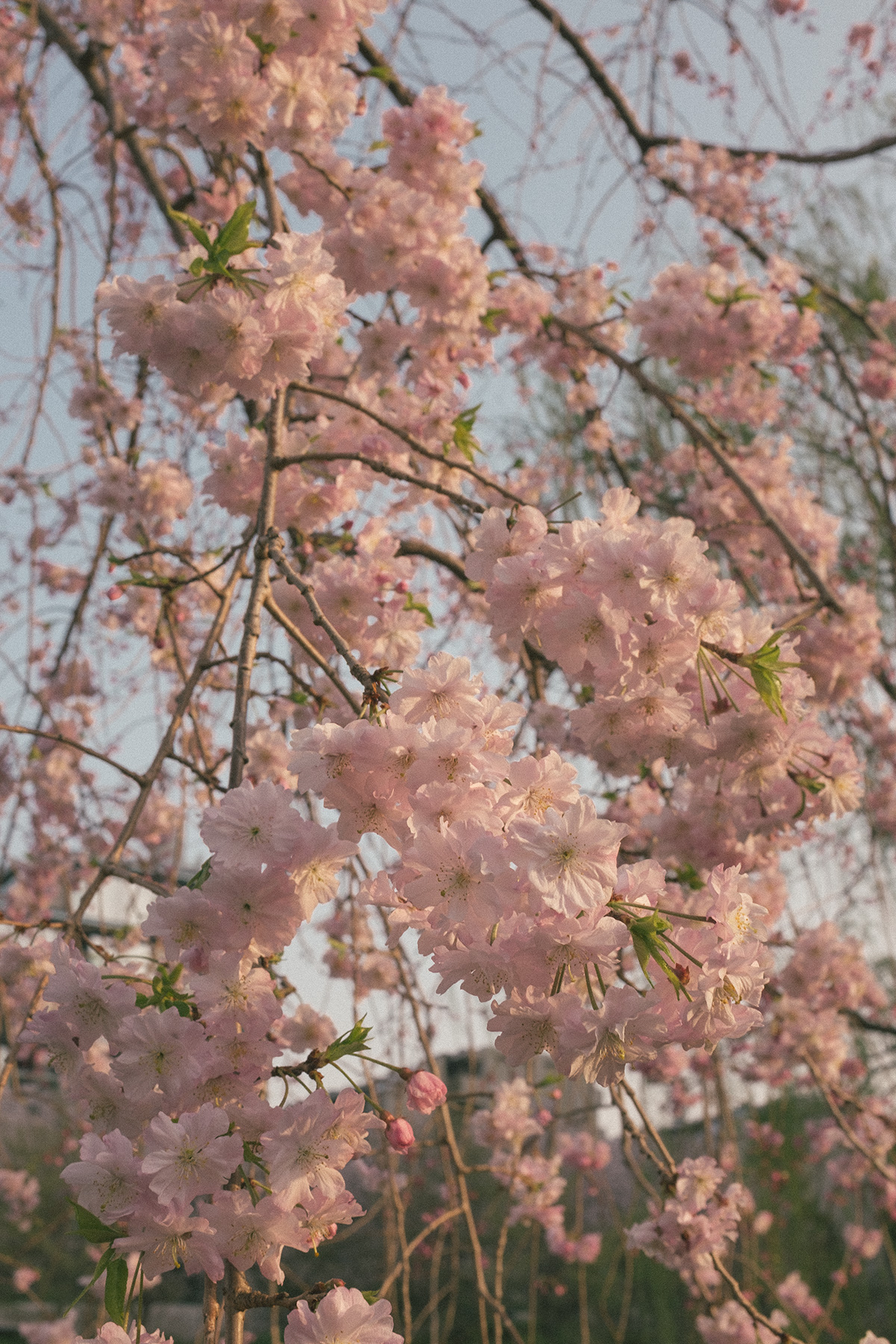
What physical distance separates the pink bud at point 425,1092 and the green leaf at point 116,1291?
327mm

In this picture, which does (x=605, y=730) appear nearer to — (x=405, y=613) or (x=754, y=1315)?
(x=405, y=613)

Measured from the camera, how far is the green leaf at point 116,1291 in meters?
0.98

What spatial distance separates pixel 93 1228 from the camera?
38.8 inches

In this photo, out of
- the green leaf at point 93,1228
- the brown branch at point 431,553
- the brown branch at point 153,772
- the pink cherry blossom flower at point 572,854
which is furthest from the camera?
the brown branch at point 431,553

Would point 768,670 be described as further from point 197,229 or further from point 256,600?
point 197,229

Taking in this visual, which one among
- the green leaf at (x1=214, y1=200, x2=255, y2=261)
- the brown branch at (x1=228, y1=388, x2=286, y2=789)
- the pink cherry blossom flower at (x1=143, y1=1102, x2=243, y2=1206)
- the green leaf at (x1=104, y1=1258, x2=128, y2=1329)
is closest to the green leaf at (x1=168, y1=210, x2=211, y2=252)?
the green leaf at (x1=214, y1=200, x2=255, y2=261)

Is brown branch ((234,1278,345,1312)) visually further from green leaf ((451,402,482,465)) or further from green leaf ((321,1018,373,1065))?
green leaf ((451,402,482,465))

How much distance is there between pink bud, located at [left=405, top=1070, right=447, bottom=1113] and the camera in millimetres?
1104

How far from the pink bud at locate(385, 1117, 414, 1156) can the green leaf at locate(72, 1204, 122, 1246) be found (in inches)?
11.4

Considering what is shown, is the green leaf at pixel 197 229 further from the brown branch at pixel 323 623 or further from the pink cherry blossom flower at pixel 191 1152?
the pink cherry blossom flower at pixel 191 1152

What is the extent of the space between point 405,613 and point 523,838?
3.29ft

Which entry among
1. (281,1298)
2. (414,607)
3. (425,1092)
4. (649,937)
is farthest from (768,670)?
(281,1298)

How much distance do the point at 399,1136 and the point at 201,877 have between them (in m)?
0.36

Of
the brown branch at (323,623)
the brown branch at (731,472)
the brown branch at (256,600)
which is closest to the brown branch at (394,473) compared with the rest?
the brown branch at (256,600)
